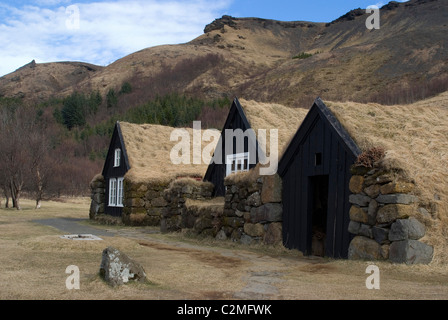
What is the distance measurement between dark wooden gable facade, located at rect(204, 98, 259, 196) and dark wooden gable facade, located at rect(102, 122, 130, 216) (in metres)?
8.35

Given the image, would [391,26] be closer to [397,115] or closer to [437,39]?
[437,39]

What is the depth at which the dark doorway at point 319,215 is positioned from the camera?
14505mm

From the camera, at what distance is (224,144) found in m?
20.2

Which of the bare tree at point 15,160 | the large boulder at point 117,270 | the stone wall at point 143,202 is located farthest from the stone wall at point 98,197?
the large boulder at point 117,270

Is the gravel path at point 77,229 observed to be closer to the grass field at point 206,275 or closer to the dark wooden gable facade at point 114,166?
the dark wooden gable facade at point 114,166

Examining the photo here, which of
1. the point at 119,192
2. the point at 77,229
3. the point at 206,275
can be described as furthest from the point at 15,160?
the point at 206,275

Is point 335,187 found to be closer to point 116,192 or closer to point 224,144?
point 224,144

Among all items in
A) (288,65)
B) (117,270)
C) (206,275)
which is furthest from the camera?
(288,65)

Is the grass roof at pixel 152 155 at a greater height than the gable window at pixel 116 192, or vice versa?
the grass roof at pixel 152 155

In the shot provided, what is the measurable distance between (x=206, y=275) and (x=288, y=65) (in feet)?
320

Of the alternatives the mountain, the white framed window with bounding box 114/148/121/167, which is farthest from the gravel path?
the mountain

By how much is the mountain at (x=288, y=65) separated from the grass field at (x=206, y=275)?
43.7 m

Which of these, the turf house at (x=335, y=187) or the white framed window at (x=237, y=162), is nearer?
the turf house at (x=335, y=187)
